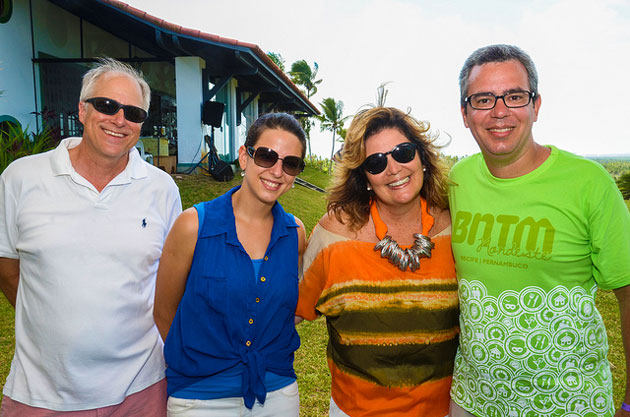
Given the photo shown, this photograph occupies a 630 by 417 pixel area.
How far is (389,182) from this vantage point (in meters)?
2.42

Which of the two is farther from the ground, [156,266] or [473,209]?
[473,209]

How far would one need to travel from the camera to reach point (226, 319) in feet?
7.29

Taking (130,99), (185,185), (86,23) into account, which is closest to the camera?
(130,99)

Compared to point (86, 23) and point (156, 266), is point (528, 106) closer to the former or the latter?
point (156, 266)

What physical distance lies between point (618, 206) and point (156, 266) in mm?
2300

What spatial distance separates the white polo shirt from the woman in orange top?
902mm

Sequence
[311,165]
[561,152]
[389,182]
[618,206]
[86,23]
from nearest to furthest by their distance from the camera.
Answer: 1. [618,206]
2. [561,152]
3. [389,182]
4. [86,23]
5. [311,165]

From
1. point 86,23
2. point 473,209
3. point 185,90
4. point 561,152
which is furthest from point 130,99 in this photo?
point 86,23

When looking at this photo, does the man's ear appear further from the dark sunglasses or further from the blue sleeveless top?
the blue sleeveless top

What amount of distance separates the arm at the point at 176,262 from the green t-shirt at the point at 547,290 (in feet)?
4.55

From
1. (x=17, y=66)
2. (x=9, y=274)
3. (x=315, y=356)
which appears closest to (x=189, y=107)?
(x=17, y=66)

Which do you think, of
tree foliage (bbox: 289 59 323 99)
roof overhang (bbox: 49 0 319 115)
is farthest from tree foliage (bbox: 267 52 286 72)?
roof overhang (bbox: 49 0 319 115)

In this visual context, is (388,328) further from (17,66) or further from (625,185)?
(625,185)

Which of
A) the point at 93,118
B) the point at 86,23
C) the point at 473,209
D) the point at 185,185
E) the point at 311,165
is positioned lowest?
the point at 311,165
